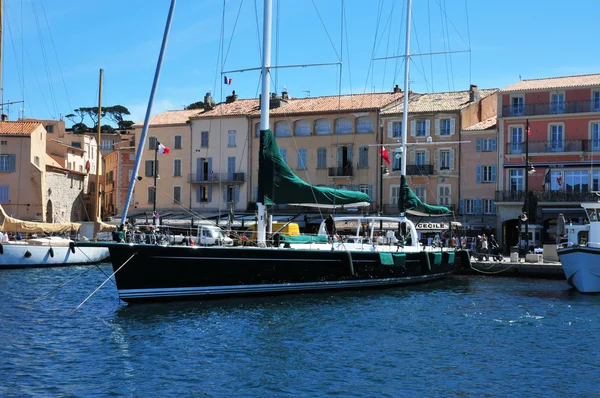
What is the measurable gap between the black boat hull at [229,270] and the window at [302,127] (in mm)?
33018

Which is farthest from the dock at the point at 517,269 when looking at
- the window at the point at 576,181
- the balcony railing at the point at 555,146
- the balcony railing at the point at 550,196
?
the balcony railing at the point at 555,146

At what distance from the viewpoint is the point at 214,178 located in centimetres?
6644

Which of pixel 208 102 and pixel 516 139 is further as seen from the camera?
pixel 208 102

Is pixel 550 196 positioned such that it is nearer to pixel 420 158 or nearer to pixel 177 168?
pixel 420 158

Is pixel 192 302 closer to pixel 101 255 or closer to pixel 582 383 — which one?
pixel 582 383

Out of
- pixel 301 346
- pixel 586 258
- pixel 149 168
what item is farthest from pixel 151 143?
pixel 301 346

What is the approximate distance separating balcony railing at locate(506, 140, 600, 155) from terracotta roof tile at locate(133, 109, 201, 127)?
2908 centimetres

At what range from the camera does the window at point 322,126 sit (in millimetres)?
62719

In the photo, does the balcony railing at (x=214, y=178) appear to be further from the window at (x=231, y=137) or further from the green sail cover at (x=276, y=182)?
the green sail cover at (x=276, y=182)

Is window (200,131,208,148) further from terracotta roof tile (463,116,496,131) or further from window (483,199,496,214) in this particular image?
window (483,199,496,214)

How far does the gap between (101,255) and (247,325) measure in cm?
2882

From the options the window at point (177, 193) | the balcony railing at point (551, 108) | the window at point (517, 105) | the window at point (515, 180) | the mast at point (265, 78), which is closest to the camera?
the mast at point (265, 78)

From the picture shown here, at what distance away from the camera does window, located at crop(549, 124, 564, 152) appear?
177ft

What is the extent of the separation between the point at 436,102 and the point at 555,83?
904cm
